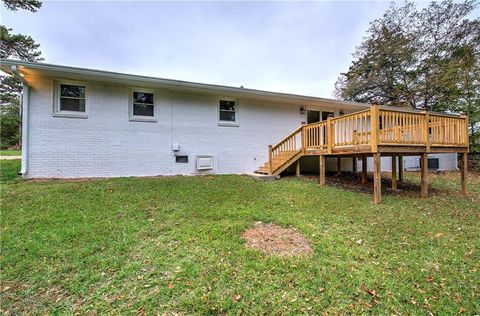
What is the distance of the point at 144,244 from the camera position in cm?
360

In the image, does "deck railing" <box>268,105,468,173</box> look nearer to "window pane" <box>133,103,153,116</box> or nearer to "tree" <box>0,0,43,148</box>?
"window pane" <box>133,103,153,116</box>

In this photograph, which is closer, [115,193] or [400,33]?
[115,193]

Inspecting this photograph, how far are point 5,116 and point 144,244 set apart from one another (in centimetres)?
2614

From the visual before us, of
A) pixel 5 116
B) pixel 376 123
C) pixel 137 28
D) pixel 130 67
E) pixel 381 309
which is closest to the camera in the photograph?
pixel 381 309

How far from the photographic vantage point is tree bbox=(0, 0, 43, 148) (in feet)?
47.1

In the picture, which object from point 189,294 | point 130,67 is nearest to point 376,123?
point 189,294

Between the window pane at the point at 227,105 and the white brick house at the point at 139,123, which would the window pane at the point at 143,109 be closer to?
the white brick house at the point at 139,123

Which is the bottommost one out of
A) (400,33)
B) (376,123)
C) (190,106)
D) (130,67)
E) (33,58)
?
(376,123)

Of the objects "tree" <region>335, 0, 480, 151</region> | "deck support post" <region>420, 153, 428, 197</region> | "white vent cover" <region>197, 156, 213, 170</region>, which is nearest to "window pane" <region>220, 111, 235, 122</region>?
"white vent cover" <region>197, 156, 213, 170</region>

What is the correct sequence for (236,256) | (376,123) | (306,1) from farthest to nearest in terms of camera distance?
(306,1) → (376,123) → (236,256)

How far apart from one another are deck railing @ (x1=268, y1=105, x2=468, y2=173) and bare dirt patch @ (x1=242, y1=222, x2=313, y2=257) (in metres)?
3.68

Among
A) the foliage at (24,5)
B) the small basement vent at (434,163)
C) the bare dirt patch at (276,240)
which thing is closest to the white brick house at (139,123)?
the bare dirt patch at (276,240)

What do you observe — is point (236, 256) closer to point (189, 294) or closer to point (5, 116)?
point (189, 294)

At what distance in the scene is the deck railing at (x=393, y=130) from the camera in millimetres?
6289
